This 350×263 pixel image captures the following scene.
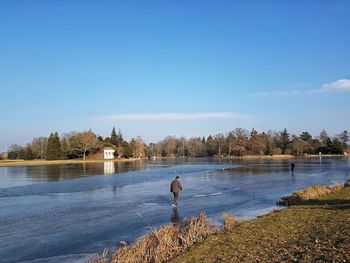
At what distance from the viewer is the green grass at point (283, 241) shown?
10.2 meters

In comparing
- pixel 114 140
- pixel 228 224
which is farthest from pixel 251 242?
pixel 114 140

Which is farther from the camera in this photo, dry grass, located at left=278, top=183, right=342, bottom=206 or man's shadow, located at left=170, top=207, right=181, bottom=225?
dry grass, located at left=278, top=183, right=342, bottom=206

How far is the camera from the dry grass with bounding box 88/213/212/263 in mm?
11091

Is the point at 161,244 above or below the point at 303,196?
above

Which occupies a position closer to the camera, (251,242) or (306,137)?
(251,242)

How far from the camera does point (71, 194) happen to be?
3319 cm

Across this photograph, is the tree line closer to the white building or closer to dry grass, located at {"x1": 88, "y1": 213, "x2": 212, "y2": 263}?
the white building

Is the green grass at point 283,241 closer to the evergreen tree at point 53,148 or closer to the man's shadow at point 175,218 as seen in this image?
the man's shadow at point 175,218

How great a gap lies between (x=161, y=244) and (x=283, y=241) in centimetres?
364

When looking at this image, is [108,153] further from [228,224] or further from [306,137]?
[228,224]

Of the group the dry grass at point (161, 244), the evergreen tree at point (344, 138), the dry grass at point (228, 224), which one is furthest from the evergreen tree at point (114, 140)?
the dry grass at point (161, 244)

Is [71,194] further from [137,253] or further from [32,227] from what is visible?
[137,253]

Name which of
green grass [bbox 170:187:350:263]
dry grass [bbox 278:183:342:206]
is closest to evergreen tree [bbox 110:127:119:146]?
dry grass [bbox 278:183:342:206]

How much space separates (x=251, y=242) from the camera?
12.2 m
